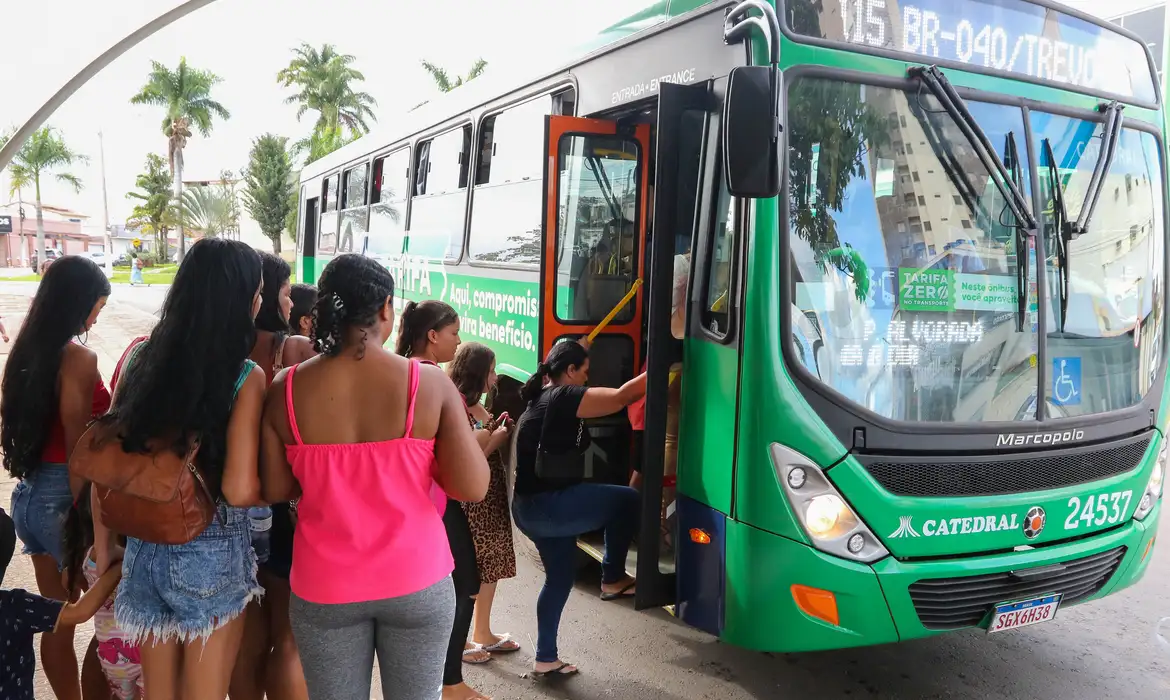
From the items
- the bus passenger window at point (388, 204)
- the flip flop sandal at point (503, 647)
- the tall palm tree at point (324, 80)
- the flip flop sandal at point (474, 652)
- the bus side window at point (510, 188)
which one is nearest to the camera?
the flip flop sandal at point (474, 652)

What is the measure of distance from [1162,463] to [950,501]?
1.40m

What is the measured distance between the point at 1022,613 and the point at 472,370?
2429mm

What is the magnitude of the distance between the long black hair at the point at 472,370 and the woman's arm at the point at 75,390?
1378 mm

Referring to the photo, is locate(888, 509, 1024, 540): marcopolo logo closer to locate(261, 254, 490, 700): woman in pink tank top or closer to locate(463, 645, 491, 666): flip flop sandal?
locate(261, 254, 490, 700): woman in pink tank top

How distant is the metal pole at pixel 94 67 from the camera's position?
9516mm

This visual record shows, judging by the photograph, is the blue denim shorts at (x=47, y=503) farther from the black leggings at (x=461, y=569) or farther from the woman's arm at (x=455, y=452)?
the woman's arm at (x=455, y=452)

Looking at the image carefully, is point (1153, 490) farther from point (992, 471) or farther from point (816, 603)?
point (816, 603)

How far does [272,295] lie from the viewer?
10.9 ft

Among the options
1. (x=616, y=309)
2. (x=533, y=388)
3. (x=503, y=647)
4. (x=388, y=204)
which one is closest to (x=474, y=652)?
(x=503, y=647)

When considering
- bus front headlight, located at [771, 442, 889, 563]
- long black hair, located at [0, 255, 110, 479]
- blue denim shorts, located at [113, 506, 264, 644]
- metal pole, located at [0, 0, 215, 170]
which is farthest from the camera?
metal pole, located at [0, 0, 215, 170]

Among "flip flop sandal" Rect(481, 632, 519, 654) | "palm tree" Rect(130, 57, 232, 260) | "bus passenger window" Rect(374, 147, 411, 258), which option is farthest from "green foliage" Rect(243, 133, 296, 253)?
"flip flop sandal" Rect(481, 632, 519, 654)

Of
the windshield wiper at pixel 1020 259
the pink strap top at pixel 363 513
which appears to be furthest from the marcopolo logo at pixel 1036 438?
the pink strap top at pixel 363 513

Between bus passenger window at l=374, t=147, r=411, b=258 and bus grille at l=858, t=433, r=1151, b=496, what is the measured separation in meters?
5.23

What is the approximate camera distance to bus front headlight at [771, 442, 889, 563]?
319 cm
